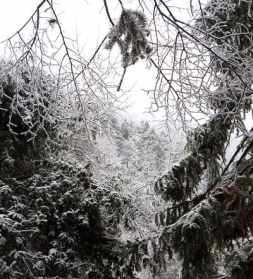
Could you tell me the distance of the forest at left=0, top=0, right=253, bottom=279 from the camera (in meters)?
2.65

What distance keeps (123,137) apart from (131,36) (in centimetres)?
247

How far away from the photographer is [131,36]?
2.61 m

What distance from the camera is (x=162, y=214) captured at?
486 centimetres

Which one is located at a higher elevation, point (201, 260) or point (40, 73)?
point (40, 73)

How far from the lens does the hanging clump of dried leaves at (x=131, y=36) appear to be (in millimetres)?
2607

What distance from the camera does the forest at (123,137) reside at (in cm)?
265

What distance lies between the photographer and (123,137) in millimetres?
5008

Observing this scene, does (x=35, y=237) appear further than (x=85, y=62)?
Yes

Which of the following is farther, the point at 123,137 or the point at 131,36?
the point at 123,137

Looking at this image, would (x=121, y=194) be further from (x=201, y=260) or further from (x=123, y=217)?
(x=201, y=260)

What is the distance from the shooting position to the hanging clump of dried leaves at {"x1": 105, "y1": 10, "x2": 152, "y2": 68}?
2.61 meters

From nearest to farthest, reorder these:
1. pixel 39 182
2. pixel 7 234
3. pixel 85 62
Result: pixel 85 62 < pixel 7 234 < pixel 39 182

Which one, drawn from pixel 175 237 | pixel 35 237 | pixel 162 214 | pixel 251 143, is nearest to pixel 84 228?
pixel 35 237

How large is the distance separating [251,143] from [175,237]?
111 centimetres
